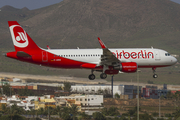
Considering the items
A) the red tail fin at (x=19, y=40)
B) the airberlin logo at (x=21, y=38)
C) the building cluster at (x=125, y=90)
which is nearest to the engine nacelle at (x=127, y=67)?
the red tail fin at (x=19, y=40)

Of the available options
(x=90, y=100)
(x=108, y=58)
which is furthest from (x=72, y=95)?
(x=108, y=58)

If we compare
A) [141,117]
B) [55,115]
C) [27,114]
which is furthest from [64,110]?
[141,117]

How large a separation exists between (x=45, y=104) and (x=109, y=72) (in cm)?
7373

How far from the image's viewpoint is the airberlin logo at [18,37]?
69688mm

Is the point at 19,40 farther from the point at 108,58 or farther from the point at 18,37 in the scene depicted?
the point at 108,58

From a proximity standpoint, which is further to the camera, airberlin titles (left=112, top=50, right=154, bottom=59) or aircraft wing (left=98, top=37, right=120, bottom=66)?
airberlin titles (left=112, top=50, right=154, bottom=59)

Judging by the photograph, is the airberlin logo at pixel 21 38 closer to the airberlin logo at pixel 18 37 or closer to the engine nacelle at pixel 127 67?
the airberlin logo at pixel 18 37

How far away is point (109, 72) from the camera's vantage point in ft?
231

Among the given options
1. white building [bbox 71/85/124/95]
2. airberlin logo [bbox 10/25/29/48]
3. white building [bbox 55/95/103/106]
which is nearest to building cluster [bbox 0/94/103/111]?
white building [bbox 55/95/103/106]

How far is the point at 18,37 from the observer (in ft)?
229

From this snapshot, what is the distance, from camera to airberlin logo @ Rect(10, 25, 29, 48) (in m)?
69.7

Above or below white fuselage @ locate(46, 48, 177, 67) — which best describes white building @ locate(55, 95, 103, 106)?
below

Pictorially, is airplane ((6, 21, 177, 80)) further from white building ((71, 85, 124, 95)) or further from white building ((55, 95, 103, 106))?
white building ((71, 85, 124, 95))

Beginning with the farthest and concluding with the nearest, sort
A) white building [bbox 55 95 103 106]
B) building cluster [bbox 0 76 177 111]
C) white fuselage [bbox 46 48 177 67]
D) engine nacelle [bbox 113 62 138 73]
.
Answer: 1. white building [bbox 55 95 103 106]
2. building cluster [bbox 0 76 177 111]
3. white fuselage [bbox 46 48 177 67]
4. engine nacelle [bbox 113 62 138 73]
